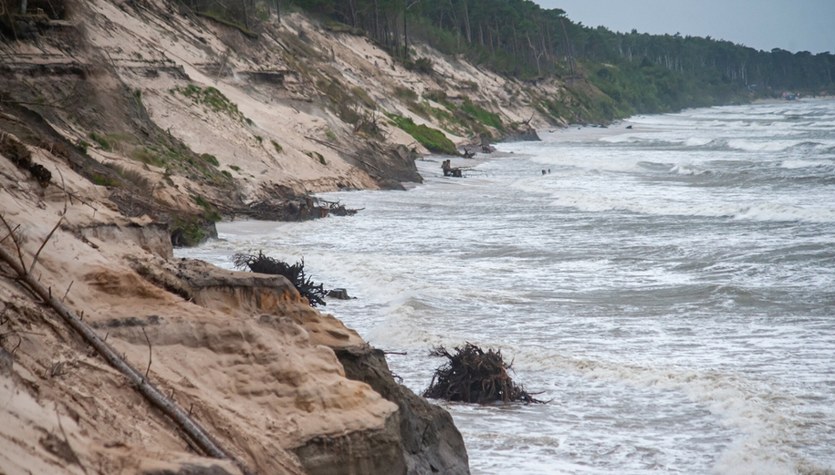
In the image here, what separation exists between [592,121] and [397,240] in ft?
288

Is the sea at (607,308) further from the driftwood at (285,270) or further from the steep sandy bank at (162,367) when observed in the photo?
the steep sandy bank at (162,367)

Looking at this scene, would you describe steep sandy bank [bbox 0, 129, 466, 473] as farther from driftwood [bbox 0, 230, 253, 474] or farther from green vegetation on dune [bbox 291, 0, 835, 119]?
green vegetation on dune [bbox 291, 0, 835, 119]

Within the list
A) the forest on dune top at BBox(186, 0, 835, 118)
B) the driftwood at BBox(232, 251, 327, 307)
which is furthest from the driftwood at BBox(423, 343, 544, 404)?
the forest on dune top at BBox(186, 0, 835, 118)

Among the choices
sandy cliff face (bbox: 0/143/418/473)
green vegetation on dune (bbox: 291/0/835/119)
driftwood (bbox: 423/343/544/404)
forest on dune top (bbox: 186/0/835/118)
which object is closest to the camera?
sandy cliff face (bbox: 0/143/418/473)

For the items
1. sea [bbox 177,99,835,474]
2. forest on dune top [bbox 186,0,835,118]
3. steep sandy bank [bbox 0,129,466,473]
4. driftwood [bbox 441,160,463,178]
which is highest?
forest on dune top [bbox 186,0,835,118]

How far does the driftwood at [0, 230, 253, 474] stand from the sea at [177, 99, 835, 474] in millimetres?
3314

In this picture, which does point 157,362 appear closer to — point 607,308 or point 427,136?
point 607,308

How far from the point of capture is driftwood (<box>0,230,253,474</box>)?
17.8 ft

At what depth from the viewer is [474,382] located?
1038cm

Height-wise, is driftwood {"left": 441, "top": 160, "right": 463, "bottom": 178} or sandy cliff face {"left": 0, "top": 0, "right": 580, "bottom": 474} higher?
sandy cliff face {"left": 0, "top": 0, "right": 580, "bottom": 474}

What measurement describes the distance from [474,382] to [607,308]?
5.36 meters

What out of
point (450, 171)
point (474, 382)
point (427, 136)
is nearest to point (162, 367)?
point (474, 382)

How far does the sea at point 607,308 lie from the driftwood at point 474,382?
0.55ft

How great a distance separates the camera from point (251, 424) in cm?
595
